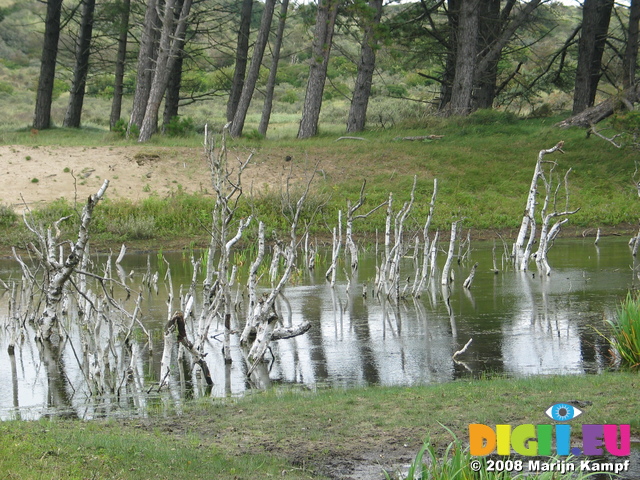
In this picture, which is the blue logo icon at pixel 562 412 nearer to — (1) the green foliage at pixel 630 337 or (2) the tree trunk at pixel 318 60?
(1) the green foliage at pixel 630 337

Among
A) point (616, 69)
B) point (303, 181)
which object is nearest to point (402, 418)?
point (303, 181)

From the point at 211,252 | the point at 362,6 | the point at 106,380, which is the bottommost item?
the point at 106,380

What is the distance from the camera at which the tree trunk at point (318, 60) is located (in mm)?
28628

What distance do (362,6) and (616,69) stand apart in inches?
632

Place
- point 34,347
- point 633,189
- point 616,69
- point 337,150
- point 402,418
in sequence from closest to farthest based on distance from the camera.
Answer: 1. point 402,418
2. point 34,347
3. point 633,189
4. point 337,150
5. point 616,69

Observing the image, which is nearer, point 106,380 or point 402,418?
point 402,418

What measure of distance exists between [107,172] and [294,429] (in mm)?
19132

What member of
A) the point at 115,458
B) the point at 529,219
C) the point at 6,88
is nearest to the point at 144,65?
the point at 529,219

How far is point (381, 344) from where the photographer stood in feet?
36.4

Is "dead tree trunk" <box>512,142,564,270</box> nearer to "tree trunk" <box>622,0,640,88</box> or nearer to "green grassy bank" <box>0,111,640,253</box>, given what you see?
"green grassy bank" <box>0,111,640,253</box>

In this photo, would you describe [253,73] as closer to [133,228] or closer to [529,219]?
[133,228]

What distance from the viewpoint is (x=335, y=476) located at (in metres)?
5.93

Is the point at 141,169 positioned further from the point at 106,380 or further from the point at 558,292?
the point at 106,380

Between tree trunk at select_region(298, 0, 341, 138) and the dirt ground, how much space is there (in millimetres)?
3969
